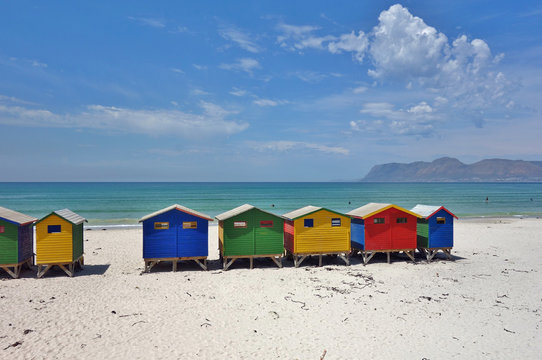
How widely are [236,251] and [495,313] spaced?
39.2 feet

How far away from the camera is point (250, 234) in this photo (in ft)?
63.4

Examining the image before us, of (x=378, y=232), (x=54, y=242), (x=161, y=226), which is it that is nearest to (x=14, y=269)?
(x=54, y=242)

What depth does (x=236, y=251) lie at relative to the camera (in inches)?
755

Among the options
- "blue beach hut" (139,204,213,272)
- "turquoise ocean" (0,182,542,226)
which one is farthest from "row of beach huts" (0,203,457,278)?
"turquoise ocean" (0,182,542,226)

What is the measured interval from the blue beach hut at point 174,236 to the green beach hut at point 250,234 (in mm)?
1147

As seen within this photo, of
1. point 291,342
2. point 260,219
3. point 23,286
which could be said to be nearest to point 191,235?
point 260,219

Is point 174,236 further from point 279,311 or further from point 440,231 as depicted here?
point 440,231

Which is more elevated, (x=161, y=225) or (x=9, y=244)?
(x=161, y=225)

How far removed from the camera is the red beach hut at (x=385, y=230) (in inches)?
813

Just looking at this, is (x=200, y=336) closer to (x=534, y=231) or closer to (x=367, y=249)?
(x=367, y=249)

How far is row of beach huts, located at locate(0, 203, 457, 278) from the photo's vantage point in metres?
17.5

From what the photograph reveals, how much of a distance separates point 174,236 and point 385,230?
473 inches

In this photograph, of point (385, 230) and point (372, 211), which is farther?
point (385, 230)

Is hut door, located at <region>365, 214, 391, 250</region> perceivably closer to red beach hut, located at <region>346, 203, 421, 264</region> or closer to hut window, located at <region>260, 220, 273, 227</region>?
red beach hut, located at <region>346, 203, 421, 264</region>
